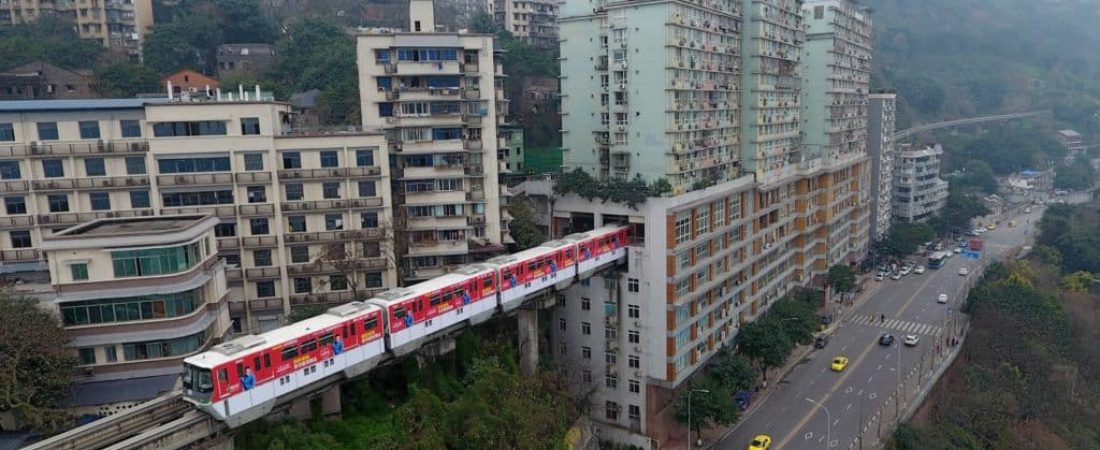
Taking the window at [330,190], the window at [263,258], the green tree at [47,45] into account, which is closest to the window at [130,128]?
the window at [263,258]

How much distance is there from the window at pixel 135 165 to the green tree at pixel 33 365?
29.9 feet

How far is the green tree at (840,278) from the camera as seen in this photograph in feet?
184

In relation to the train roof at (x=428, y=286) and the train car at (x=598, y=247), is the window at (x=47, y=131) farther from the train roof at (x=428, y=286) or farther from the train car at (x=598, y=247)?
the train car at (x=598, y=247)

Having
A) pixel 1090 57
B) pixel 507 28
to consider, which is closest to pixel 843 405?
pixel 507 28

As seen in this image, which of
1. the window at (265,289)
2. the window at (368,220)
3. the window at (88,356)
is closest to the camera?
the window at (88,356)

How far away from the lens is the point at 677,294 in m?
36.2

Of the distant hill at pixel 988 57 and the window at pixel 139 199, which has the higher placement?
the distant hill at pixel 988 57

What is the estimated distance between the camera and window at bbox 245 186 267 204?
31.8 meters

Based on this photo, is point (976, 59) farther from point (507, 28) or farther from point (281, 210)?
point (281, 210)

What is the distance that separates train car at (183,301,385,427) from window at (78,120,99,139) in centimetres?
1465

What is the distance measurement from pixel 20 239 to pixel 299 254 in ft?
36.3

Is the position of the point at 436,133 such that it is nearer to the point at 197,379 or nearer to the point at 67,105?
the point at 67,105

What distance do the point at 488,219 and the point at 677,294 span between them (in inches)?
411

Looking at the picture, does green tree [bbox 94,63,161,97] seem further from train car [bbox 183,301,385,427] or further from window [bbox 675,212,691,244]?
window [bbox 675,212,691,244]
